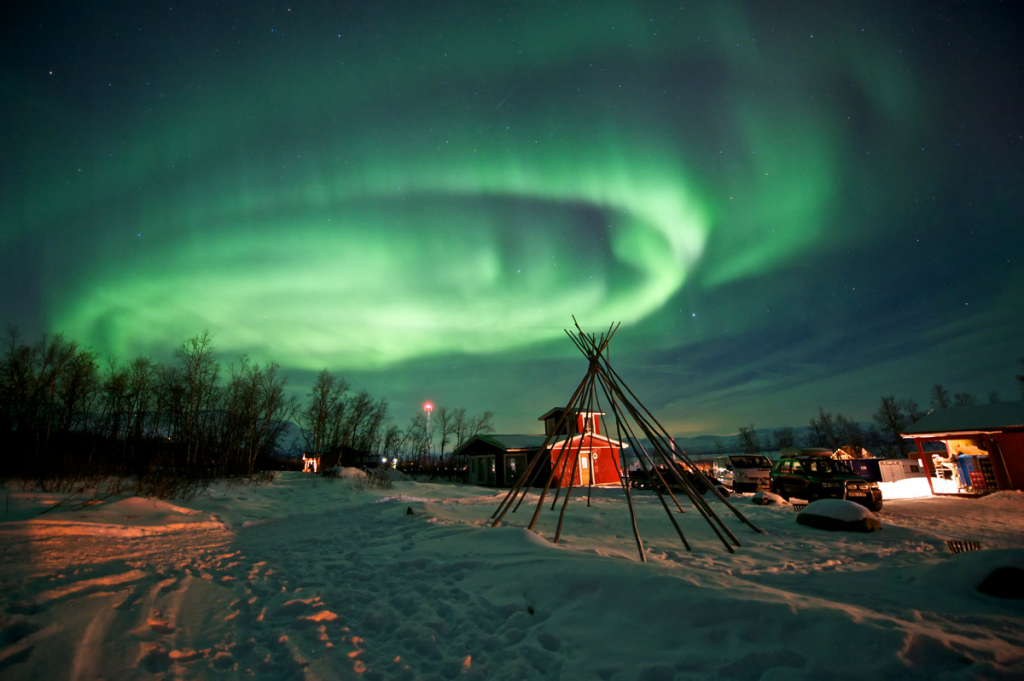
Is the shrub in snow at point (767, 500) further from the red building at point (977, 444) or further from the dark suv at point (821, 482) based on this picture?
the red building at point (977, 444)

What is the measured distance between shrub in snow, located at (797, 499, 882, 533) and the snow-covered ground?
1.90m

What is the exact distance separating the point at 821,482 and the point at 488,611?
50.6 ft

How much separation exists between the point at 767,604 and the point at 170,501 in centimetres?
1433

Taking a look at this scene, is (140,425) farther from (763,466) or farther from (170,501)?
(763,466)

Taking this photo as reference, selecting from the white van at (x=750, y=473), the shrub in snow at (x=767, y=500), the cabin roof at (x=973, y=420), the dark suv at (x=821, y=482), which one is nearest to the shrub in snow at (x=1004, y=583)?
the shrub in snow at (x=767, y=500)

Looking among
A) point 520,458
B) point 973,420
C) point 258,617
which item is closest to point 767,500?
point 973,420

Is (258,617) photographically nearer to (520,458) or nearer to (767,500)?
(767,500)

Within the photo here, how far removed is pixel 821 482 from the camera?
560 inches

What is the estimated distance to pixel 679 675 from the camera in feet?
9.18

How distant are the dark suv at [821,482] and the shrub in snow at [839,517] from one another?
5.39 metres

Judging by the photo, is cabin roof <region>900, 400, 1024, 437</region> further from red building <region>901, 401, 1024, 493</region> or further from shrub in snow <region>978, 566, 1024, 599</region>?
shrub in snow <region>978, 566, 1024, 599</region>

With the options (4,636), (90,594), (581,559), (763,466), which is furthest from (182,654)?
(763,466)

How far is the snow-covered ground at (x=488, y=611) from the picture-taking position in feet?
9.30

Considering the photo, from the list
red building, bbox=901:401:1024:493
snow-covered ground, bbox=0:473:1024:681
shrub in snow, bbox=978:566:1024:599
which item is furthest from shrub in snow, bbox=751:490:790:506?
red building, bbox=901:401:1024:493
